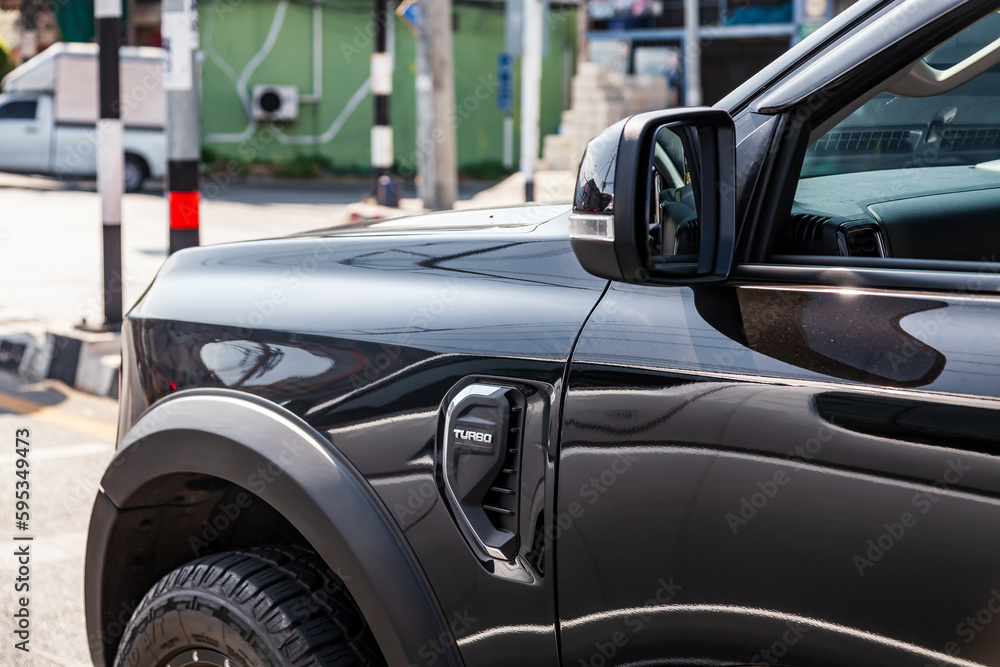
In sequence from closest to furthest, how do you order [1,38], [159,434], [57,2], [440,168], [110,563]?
1. [159,434]
2. [110,563]
3. [440,168]
4. [57,2]
5. [1,38]

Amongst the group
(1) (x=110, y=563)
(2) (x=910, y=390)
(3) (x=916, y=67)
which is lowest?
(1) (x=110, y=563)

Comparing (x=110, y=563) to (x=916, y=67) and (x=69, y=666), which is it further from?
(x=916, y=67)

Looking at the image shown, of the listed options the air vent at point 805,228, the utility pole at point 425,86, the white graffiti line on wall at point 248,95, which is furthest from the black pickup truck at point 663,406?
the white graffiti line on wall at point 248,95

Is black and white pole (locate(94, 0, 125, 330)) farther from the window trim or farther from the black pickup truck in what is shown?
the window trim

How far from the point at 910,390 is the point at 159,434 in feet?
4.40

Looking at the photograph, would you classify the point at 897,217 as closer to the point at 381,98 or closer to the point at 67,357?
the point at 67,357

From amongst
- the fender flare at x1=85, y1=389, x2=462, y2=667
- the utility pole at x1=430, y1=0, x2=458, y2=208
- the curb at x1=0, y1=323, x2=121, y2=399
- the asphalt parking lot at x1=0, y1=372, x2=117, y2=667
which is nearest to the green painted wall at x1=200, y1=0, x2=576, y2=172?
the utility pole at x1=430, y1=0, x2=458, y2=208

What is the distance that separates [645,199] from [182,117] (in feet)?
16.2

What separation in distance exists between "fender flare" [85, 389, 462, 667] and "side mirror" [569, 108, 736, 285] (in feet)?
1.83

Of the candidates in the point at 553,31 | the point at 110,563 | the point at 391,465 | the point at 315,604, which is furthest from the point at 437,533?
the point at 553,31

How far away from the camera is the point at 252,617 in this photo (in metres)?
1.77

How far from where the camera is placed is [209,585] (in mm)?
1858

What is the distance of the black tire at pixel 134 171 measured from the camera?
18.7 m

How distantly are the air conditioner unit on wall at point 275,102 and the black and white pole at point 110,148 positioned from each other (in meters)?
17.7
